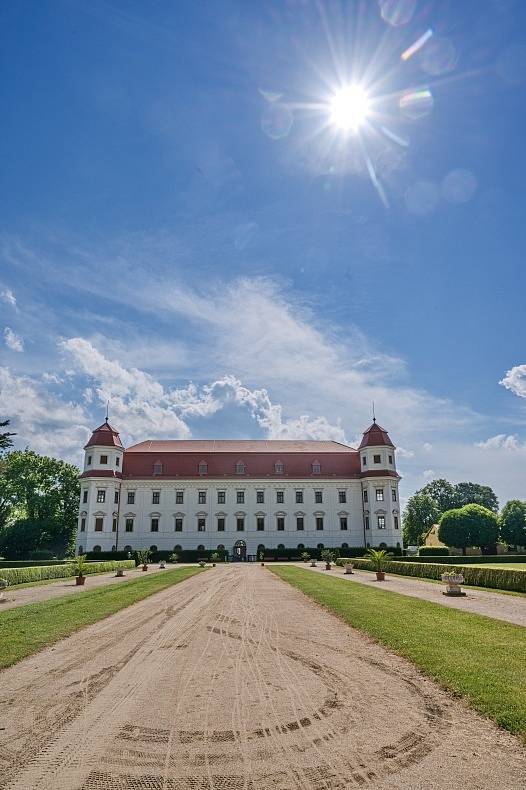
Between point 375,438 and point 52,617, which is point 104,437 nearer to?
point 375,438

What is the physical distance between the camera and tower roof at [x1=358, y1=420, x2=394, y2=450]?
218 ft

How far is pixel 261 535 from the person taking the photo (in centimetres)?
6525

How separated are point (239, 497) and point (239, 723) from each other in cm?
6133

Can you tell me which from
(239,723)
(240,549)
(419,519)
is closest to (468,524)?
(419,519)

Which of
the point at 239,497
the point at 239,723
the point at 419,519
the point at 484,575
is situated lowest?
the point at 239,723

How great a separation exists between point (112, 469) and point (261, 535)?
20621 mm

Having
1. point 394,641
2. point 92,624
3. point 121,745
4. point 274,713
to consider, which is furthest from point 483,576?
point 121,745

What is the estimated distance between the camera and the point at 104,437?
64.8m

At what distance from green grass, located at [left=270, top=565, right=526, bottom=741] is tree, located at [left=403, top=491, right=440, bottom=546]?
7091 centimetres

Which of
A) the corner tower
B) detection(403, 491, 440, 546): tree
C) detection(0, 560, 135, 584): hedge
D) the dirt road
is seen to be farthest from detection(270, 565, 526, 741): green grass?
detection(403, 491, 440, 546): tree

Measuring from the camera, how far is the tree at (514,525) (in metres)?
65.1

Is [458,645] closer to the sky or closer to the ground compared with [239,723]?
closer to the sky

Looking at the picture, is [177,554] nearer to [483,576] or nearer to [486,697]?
[483,576]

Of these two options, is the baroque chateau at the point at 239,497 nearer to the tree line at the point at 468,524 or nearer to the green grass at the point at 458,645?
the tree line at the point at 468,524
